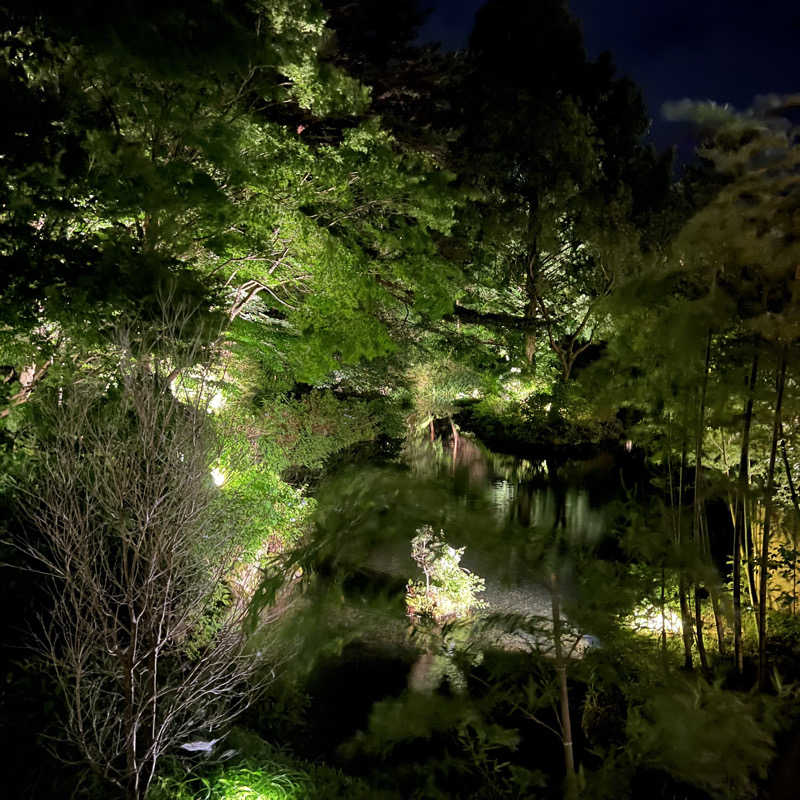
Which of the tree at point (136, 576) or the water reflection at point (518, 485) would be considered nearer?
the tree at point (136, 576)

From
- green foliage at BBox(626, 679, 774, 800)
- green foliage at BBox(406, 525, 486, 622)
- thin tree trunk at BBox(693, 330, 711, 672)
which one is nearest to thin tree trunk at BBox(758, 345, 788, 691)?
thin tree trunk at BBox(693, 330, 711, 672)

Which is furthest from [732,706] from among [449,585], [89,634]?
[449,585]

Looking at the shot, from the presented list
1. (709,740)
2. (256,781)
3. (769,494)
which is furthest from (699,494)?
(256,781)

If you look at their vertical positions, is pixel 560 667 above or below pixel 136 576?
below

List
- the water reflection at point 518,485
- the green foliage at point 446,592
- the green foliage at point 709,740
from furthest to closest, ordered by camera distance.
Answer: the water reflection at point 518,485
the green foliage at point 446,592
the green foliage at point 709,740

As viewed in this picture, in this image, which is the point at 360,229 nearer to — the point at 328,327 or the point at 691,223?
the point at 328,327

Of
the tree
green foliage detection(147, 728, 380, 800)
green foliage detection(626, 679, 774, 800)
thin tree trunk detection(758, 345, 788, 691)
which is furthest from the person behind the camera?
green foliage detection(147, 728, 380, 800)

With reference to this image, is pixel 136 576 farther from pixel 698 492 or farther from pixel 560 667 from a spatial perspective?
pixel 698 492

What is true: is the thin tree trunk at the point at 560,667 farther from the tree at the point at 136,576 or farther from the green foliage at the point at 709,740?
the tree at the point at 136,576

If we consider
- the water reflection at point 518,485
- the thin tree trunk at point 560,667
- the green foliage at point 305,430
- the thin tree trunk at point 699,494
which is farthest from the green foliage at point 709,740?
the green foliage at point 305,430

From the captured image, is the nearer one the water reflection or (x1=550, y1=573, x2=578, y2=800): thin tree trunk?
(x1=550, y1=573, x2=578, y2=800): thin tree trunk

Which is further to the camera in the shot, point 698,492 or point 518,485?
point 518,485

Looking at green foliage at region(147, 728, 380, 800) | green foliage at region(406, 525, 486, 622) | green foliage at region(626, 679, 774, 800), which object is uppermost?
green foliage at region(406, 525, 486, 622)

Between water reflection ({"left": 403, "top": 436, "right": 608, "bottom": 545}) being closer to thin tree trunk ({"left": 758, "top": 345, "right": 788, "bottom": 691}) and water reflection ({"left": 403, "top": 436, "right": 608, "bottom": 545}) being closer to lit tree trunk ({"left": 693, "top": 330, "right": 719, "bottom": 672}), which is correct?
lit tree trunk ({"left": 693, "top": 330, "right": 719, "bottom": 672})
